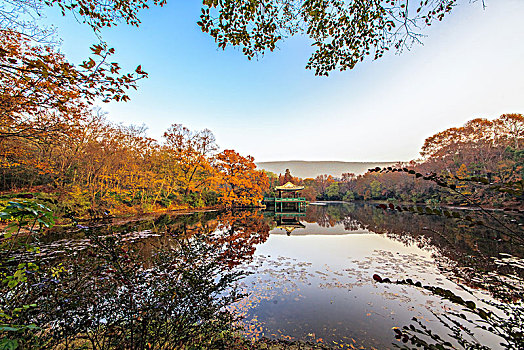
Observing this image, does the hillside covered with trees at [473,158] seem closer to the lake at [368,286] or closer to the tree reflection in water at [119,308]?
the lake at [368,286]

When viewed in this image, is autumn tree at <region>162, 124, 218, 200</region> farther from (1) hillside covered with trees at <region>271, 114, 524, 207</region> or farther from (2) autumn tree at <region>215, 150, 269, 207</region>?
(1) hillside covered with trees at <region>271, 114, 524, 207</region>

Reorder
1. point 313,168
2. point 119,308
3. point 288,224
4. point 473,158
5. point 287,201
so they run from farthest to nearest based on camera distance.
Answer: point 313,168, point 287,201, point 473,158, point 288,224, point 119,308

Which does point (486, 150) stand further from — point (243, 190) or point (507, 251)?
point (243, 190)

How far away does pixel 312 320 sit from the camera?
3354mm

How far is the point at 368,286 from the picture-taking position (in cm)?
456

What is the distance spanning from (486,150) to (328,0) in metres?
28.1

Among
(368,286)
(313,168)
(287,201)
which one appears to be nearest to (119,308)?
(368,286)

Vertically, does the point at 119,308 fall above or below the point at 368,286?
above

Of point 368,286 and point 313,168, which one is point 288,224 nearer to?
point 368,286

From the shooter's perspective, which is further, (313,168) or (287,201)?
(313,168)

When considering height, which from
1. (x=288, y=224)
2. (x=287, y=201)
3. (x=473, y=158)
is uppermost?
(x=473, y=158)

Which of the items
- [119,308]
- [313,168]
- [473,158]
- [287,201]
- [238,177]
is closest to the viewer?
[119,308]

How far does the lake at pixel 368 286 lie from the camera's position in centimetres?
200

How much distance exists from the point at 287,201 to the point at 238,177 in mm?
6731
